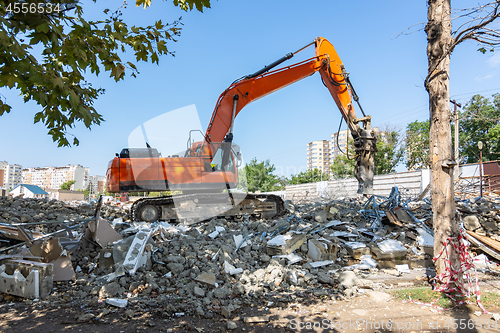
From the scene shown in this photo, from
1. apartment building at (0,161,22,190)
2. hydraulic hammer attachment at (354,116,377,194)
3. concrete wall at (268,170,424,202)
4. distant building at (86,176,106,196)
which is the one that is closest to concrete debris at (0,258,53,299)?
hydraulic hammer attachment at (354,116,377,194)

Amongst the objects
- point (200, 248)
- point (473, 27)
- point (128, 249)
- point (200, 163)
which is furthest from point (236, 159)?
point (473, 27)

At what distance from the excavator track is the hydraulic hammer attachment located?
9.81 feet

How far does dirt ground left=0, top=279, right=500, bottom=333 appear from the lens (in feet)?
10.3

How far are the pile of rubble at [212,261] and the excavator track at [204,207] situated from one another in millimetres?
1528

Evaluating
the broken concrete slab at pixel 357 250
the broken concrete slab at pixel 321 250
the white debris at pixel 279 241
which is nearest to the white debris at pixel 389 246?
the broken concrete slab at pixel 357 250

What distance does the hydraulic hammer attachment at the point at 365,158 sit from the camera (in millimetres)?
6828

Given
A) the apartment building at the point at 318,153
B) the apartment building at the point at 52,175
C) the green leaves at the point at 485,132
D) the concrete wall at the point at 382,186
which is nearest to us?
the concrete wall at the point at 382,186

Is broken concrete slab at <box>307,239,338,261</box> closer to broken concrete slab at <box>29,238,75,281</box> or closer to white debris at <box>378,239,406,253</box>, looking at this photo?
white debris at <box>378,239,406,253</box>

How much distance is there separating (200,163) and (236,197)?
1.74 metres

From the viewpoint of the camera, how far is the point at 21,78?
2438 mm

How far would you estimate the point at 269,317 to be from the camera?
3.41 m

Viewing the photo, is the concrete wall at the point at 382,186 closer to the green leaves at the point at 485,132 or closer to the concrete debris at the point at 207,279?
the concrete debris at the point at 207,279

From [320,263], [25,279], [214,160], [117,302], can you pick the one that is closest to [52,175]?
[214,160]

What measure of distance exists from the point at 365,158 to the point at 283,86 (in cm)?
334
